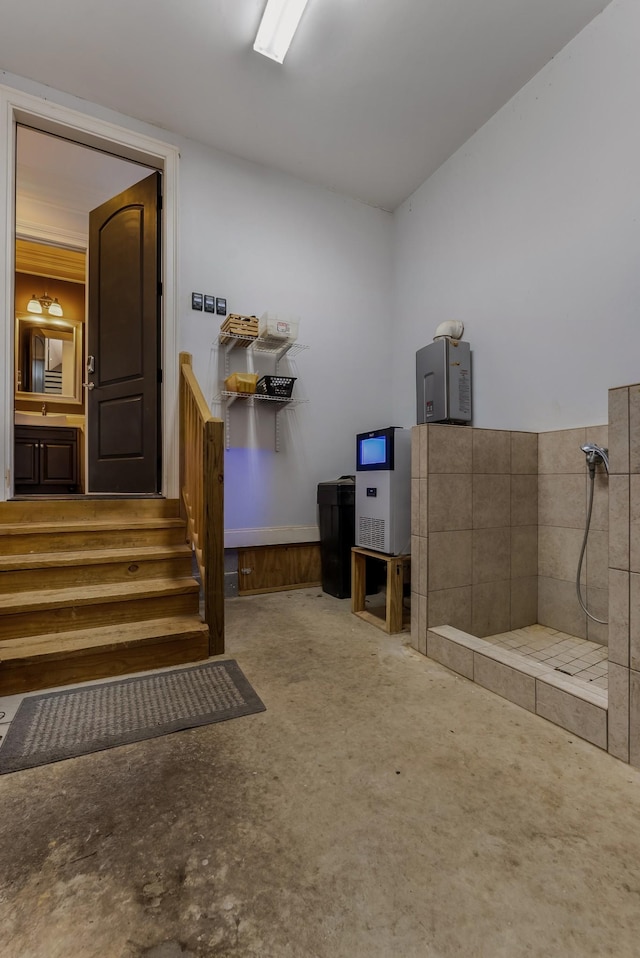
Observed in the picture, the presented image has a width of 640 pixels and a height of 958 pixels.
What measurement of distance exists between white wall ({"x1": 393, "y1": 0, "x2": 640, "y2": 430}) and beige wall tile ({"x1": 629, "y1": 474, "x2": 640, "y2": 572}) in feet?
3.42

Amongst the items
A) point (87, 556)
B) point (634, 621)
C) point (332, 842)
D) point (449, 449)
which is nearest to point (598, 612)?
point (634, 621)

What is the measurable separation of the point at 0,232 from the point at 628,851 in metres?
3.92

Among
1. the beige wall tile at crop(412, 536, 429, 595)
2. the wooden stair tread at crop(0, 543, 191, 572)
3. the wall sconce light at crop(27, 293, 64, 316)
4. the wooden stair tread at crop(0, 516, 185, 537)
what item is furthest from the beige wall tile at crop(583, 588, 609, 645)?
the wall sconce light at crop(27, 293, 64, 316)

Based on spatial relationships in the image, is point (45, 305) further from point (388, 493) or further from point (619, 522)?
point (619, 522)

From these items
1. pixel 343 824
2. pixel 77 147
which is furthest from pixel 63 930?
pixel 77 147

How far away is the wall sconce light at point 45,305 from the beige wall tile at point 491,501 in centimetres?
528

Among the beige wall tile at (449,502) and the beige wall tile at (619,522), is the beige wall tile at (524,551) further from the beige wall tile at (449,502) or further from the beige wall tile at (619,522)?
the beige wall tile at (619,522)

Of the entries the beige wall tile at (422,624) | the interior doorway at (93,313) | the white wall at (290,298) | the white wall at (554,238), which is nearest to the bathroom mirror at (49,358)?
the interior doorway at (93,313)

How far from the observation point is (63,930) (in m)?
0.86

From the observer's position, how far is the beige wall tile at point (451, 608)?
2.22m

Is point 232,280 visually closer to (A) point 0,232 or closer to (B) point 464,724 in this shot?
(A) point 0,232

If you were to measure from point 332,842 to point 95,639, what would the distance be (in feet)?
4.50

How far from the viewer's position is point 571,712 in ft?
4.99

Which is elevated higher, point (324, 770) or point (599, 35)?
point (599, 35)
